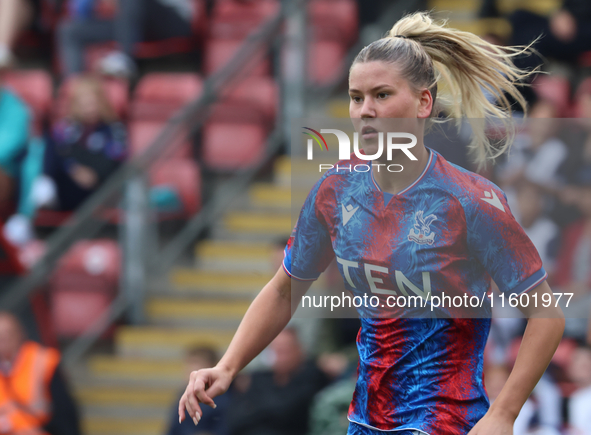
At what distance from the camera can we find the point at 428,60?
7.62 ft

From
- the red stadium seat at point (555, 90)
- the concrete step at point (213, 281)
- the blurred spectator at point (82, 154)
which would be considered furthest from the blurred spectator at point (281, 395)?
the red stadium seat at point (555, 90)

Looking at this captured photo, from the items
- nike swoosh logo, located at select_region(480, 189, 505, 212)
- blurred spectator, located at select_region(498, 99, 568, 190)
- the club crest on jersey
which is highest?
nike swoosh logo, located at select_region(480, 189, 505, 212)

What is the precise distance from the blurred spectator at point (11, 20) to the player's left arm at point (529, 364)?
6.80 m

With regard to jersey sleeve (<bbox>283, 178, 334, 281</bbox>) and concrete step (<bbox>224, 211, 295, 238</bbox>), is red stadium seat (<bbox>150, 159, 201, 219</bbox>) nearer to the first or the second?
concrete step (<bbox>224, 211, 295, 238</bbox>)

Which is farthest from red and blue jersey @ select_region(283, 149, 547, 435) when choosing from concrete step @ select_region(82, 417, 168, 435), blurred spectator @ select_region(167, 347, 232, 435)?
concrete step @ select_region(82, 417, 168, 435)

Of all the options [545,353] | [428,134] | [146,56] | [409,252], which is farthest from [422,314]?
[146,56]

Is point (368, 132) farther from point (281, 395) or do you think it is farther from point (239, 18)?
point (239, 18)

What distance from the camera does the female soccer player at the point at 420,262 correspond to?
7.07ft

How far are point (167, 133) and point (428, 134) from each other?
393 cm

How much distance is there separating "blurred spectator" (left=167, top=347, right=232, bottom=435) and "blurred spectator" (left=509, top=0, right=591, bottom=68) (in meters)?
3.44

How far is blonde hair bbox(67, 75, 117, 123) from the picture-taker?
6.42 metres

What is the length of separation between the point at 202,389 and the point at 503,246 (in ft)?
2.95

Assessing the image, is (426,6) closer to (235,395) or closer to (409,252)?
(235,395)

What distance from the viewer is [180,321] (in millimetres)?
6238
